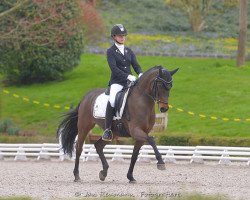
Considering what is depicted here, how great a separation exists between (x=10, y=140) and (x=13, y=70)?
49.4ft

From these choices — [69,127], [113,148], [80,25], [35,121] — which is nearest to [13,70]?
[80,25]

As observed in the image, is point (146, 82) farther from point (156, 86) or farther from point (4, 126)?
point (4, 126)

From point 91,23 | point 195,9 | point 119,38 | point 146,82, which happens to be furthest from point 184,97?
point 195,9

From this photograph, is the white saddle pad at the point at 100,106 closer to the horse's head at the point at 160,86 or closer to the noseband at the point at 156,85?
the horse's head at the point at 160,86

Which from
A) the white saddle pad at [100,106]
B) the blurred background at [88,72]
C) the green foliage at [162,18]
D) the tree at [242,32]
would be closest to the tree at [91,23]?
the blurred background at [88,72]

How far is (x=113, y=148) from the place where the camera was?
2748cm

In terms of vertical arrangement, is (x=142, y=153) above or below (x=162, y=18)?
below

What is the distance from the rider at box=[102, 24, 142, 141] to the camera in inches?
701

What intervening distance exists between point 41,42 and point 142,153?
1543cm

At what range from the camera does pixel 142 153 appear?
26.4m

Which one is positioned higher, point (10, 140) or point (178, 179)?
point (178, 179)

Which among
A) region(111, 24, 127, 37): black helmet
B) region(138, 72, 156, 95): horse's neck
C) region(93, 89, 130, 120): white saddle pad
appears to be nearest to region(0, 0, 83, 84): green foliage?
region(93, 89, 130, 120): white saddle pad

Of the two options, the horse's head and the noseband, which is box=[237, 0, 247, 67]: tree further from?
the noseband

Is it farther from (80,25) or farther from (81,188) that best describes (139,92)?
(80,25)
